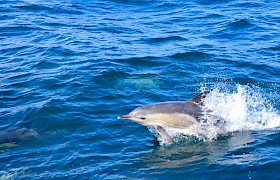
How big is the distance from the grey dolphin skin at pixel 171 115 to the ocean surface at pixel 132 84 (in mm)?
307

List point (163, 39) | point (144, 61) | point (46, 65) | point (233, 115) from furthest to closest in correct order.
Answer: point (163, 39) → point (144, 61) → point (46, 65) → point (233, 115)

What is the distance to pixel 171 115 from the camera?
1338 cm

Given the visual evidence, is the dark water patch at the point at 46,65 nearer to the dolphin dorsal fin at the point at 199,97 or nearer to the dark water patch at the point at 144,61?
the dark water patch at the point at 144,61

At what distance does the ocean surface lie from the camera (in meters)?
12.4

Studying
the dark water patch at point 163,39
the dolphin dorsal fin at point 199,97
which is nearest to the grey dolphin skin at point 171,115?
the dolphin dorsal fin at point 199,97

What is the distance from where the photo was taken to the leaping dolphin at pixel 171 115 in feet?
43.9

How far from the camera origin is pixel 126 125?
14.7 m

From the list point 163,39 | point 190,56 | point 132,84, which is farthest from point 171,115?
point 163,39

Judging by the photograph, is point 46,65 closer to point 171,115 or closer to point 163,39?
point 163,39

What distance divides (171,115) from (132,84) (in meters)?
4.67

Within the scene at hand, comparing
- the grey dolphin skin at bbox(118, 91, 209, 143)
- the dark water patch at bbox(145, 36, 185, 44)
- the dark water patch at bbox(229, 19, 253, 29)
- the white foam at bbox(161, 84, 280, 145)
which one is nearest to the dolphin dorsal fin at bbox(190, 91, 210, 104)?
the grey dolphin skin at bbox(118, 91, 209, 143)

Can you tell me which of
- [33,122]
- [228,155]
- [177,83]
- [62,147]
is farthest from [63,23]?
[228,155]

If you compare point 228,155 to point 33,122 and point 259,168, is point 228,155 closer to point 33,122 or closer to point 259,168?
point 259,168

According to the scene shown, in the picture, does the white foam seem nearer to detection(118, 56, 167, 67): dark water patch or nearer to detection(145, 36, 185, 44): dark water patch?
detection(118, 56, 167, 67): dark water patch
